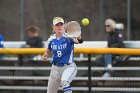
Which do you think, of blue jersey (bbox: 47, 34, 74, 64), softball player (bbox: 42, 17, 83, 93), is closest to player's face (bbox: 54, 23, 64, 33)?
softball player (bbox: 42, 17, 83, 93)

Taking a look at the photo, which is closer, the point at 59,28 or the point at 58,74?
the point at 59,28

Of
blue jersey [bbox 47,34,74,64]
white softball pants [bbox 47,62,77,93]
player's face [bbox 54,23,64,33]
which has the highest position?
player's face [bbox 54,23,64,33]

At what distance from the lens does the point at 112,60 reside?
12070mm

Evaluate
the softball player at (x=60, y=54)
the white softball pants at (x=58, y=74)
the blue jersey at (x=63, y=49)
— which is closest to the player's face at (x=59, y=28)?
the softball player at (x=60, y=54)

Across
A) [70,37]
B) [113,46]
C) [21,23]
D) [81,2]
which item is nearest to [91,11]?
[81,2]

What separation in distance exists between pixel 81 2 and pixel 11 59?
220 inches

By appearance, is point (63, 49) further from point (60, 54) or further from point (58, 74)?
point (58, 74)

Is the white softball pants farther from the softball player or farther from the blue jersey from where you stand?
the blue jersey

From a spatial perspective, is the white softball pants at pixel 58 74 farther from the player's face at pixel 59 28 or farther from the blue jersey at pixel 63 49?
the player's face at pixel 59 28

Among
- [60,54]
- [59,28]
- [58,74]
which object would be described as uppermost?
[59,28]

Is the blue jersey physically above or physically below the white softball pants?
above

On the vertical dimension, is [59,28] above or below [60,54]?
above

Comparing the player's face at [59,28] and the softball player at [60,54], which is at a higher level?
the player's face at [59,28]

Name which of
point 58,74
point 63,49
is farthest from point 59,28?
point 58,74
